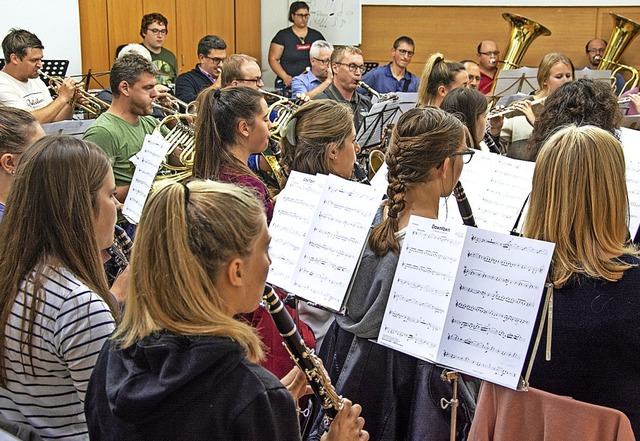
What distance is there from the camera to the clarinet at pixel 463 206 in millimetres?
2545

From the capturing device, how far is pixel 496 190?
9.20 ft

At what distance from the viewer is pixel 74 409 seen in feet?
5.49

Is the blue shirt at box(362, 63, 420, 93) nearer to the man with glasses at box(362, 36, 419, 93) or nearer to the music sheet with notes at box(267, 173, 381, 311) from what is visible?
the man with glasses at box(362, 36, 419, 93)

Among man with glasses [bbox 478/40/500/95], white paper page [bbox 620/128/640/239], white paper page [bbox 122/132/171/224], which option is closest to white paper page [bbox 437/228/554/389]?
white paper page [bbox 620/128/640/239]

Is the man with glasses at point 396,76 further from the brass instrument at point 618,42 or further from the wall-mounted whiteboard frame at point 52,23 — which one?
the wall-mounted whiteboard frame at point 52,23

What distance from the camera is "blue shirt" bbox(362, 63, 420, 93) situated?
7.11m

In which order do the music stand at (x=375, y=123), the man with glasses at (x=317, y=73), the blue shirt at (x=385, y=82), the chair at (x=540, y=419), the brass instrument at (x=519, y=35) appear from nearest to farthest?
the chair at (x=540, y=419)
the music stand at (x=375, y=123)
the man with glasses at (x=317, y=73)
the blue shirt at (x=385, y=82)
the brass instrument at (x=519, y=35)

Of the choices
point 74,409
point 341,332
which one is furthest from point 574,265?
point 74,409

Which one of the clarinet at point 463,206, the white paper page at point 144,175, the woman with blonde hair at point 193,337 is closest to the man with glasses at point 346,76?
the white paper page at point 144,175

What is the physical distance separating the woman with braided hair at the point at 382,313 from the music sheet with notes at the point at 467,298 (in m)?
0.15

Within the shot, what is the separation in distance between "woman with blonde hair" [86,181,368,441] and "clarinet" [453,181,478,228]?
1.23 metres

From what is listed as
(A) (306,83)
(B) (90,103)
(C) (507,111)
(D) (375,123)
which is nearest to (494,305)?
(D) (375,123)

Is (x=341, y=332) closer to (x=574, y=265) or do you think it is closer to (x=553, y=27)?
(x=574, y=265)

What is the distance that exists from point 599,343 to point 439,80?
3.09 meters
